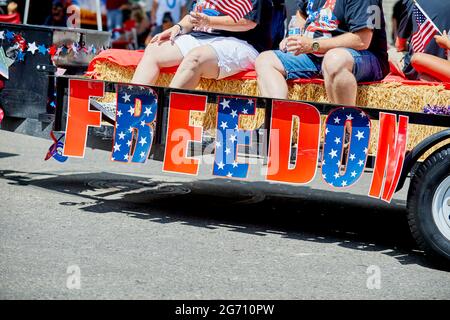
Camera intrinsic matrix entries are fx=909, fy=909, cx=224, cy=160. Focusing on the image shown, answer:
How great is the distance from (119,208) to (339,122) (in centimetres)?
201

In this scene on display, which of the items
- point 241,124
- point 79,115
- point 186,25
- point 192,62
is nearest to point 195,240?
point 241,124

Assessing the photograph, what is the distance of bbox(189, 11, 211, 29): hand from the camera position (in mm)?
6617

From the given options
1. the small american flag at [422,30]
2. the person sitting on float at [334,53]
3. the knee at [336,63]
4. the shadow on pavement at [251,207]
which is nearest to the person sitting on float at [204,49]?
the person sitting on float at [334,53]

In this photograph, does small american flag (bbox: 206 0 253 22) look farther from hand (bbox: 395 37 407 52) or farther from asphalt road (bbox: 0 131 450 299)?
hand (bbox: 395 37 407 52)

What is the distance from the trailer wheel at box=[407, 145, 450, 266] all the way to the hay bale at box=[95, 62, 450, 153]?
50 centimetres

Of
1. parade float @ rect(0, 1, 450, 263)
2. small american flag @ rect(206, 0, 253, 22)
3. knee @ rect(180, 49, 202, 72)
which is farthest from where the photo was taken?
small american flag @ rect(206, 0, 253, 22)

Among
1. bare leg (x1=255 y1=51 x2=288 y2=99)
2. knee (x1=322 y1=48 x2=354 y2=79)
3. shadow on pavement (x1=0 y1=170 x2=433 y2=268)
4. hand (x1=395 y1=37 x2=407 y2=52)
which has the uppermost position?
hand (x1=395 y1=37 x2=407 y2=52)

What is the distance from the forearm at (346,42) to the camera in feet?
20.4

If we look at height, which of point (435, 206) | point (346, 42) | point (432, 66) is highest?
point (346, 42)

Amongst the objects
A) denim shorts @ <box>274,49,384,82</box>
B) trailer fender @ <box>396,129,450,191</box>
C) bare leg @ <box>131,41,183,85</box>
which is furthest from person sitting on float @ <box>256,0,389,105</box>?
trailer fender @ <box>396,129,450,191</box>

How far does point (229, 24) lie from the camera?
262 inches

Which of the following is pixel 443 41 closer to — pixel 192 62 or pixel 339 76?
pixel 339 76

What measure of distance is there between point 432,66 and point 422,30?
0.50 m
